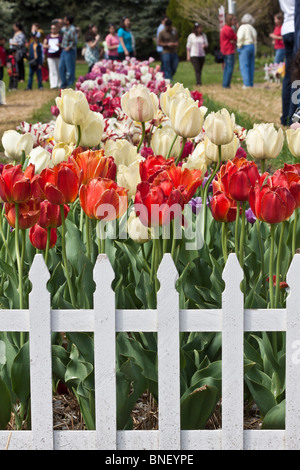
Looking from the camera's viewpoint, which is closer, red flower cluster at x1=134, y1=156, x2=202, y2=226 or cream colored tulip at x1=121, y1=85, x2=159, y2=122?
red flower cluster at x1=134, y1=156, x2=202, y2=226

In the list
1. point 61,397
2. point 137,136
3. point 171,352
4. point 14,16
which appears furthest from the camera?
point 14,16

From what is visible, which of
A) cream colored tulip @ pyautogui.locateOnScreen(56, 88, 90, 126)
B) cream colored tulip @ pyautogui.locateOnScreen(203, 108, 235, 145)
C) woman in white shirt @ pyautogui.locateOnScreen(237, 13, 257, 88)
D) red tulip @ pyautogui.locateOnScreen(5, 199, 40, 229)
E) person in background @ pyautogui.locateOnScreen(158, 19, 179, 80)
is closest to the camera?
red tulip @ pyautogui.locateOnScreen(5, 199, 40, 229)

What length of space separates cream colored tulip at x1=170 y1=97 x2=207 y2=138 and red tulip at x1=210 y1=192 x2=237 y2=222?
0.39 m

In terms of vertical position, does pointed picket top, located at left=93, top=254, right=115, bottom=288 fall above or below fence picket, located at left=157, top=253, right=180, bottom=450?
above

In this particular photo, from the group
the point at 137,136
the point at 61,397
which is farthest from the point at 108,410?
the point at 137,136

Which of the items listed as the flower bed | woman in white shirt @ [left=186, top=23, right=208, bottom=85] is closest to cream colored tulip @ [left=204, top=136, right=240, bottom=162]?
the flower bed

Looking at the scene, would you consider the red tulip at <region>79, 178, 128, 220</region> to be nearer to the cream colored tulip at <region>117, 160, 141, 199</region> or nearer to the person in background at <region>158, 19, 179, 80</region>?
the cream colored tulip at <region>117, 160, 141, 199</region>

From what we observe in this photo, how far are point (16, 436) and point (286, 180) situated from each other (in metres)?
1.03

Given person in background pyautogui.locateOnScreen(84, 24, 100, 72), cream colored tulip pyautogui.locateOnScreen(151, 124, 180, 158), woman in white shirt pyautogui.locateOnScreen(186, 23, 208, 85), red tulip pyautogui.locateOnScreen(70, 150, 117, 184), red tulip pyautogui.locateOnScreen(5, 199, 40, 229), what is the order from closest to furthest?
red tulip pyautogui.locateOnScreen(5, 199, 40, 229), red tulip pyautogui.locateOnScreen(70, 150, 117, 184), cream colored tulip pyautogui.locateOnScreen(151, 124, 180, 158), person in background pyautogui.locateOnScreen(84, 24, 100, 72), woman in white shirt pyautogui.locateOnScreen(186, 23, 208, 85)

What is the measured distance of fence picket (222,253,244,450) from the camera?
2012mm

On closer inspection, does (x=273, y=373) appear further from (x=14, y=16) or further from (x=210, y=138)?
(x=14, y=16)

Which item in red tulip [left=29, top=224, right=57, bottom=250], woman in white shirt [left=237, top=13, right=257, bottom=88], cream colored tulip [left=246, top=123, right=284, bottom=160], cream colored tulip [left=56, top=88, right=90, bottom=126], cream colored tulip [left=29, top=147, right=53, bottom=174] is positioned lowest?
red tulip [left=29, top=224, right=57, bottom=250]

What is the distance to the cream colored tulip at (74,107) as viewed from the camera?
2.67 metres

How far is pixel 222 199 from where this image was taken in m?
2.29
